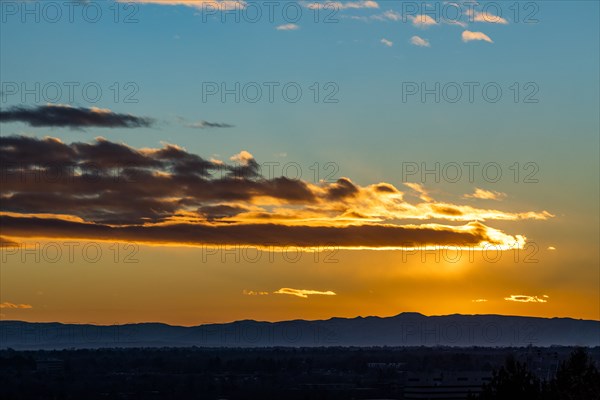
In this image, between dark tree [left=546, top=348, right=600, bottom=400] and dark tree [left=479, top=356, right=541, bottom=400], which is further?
dark tree [left=479, top=356, right=541, bottom=400]

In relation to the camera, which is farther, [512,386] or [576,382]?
[512,386]

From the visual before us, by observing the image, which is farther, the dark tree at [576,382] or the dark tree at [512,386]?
the dark tree at [512,386]

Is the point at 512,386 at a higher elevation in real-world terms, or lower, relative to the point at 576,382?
lower
